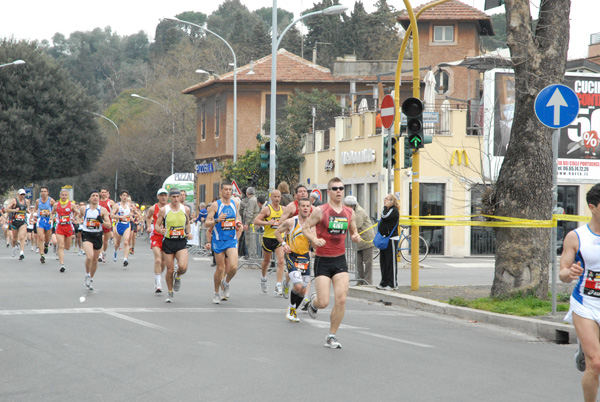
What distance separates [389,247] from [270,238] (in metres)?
2.21

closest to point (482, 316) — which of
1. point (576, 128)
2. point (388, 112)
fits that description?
point (388, 112)

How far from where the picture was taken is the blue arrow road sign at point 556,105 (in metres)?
12.1

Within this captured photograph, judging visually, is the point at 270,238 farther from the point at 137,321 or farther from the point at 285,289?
the point at 137,321

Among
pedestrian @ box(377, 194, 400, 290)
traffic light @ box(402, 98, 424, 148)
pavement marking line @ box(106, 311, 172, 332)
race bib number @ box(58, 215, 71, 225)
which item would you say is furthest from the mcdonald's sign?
pavement marking line @ box(106, 311, 172, 332)

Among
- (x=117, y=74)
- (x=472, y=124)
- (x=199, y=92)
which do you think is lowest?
(x=472, y=124)

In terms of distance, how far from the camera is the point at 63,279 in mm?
19297

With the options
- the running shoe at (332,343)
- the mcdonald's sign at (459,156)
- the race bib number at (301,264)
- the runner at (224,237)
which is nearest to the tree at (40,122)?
the mcdonald's sign at (459,156)

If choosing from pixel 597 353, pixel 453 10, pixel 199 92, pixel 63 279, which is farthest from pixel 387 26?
pixel 597 353

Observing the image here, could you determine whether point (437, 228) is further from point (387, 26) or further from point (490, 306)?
point (387, 26)

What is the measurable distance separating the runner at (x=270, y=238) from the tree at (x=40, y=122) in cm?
4208

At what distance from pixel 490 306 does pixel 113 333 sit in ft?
18.6

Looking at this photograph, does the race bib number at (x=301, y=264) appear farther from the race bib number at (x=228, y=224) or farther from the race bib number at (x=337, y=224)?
the race bib number at (x=228, y=224)

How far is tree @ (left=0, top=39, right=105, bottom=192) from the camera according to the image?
56562 millimetres

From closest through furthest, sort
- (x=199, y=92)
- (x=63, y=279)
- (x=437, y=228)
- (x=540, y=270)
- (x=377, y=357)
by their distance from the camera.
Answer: (x=377, y=357) → (x=540, y=270) → (x=63, y=279) → (x=437, y=228) → (x=199, y=92)
